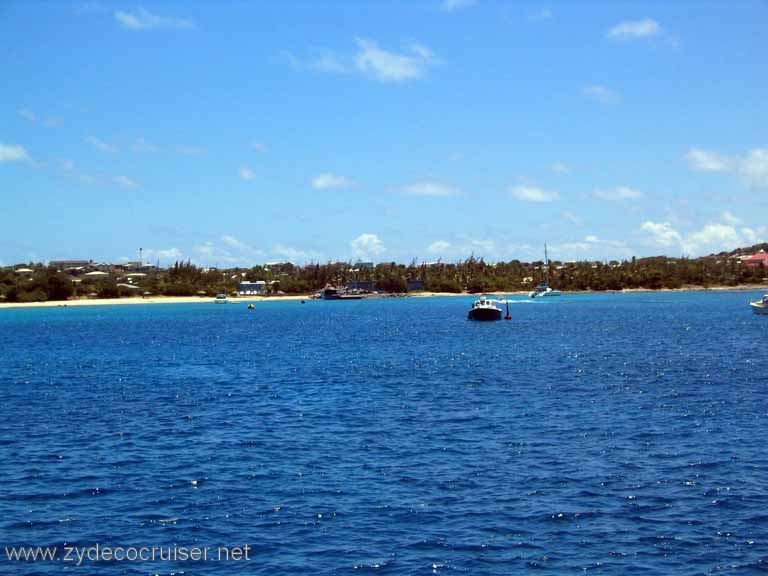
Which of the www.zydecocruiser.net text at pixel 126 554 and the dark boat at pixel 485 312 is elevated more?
the dark boat at pixel 485 312

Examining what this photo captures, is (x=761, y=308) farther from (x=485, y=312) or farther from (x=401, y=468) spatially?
(x=401, y=468)

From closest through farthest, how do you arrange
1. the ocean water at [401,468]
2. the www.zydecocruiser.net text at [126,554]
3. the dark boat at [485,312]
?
the www.zydecocruiser.net text at [126,554], the ocean water at [401,468], the dark boat at [485,312]

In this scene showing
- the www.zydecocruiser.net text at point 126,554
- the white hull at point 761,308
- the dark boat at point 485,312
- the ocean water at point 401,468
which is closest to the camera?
the www.zydecocruiser.net text at point 126,554

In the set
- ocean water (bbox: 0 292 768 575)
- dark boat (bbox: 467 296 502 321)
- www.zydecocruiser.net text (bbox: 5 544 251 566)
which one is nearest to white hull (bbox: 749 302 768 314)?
dark boat (bbox: 467 296 502 321)

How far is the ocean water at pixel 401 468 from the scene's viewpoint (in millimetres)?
24734

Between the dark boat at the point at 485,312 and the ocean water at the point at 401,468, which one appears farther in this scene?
the dark boat at the point at 485,312

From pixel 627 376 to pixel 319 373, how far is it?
25292 millimetres

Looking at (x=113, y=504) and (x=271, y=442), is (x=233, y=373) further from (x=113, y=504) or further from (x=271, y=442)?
(x=113, y=504)

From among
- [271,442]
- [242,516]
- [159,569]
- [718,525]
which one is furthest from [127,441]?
[718,525]

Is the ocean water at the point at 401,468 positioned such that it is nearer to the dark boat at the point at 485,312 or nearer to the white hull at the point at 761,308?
the dark boat at the point at 485,312

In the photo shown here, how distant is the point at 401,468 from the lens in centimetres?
3434

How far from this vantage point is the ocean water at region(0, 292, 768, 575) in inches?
974

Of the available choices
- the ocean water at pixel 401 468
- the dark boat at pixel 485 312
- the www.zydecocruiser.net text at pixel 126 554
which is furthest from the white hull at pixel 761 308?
the www.zydecocruiser.net text at pixel 126 554

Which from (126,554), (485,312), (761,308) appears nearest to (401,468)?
(126,554)
